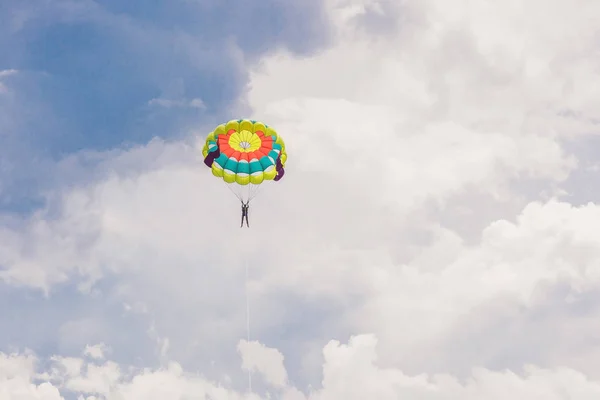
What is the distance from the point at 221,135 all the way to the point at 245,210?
7.83 meters

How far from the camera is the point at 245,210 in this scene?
377 feet

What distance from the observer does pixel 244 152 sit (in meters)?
115

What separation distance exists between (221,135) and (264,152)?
4605mm

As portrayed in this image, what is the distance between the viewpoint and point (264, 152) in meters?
115

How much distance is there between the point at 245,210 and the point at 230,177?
3675 mm

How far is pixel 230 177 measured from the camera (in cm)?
11556

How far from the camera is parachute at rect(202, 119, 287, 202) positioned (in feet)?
373

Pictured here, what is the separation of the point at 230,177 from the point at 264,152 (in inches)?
169

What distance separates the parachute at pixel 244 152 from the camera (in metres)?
114
